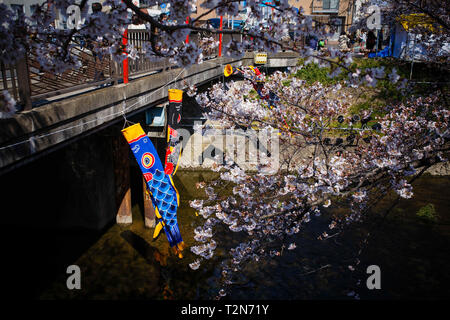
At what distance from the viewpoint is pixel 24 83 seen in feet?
16.4

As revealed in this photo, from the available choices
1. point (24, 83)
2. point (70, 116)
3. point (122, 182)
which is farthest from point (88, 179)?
point (24, 83)

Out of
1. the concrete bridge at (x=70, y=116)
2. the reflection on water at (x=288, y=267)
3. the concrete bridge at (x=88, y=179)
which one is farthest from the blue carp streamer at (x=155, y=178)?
the reflection on water at (x=288, y=267)

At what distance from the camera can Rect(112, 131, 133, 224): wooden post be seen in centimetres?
1261

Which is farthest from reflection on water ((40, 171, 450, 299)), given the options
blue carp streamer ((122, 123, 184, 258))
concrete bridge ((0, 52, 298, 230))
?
blue carp streamer ((122, 123, 184, 258))

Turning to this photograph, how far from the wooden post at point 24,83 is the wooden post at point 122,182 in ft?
24.5

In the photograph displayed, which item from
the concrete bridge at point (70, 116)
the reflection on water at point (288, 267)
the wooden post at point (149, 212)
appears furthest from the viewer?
the wooden post at point (149, 212)

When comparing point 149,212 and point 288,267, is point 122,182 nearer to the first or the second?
point 149,212

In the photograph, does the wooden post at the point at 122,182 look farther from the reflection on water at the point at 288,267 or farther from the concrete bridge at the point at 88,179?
the reflection on water at the point at 288,267

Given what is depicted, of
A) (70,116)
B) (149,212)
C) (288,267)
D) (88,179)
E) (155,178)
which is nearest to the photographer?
(70,116)

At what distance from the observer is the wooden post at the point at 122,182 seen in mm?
12615

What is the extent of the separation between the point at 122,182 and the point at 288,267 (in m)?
6.10

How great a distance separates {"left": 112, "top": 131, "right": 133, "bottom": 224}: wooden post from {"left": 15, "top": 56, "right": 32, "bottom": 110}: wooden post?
7468mm

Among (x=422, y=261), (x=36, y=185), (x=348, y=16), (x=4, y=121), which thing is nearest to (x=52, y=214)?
(x=36, y=185)
